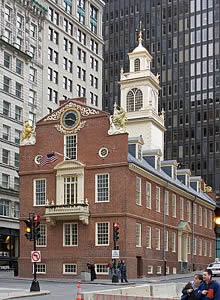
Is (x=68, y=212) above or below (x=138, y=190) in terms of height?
below

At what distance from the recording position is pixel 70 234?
50.1 m

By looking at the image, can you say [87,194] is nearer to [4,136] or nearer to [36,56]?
[4,136]

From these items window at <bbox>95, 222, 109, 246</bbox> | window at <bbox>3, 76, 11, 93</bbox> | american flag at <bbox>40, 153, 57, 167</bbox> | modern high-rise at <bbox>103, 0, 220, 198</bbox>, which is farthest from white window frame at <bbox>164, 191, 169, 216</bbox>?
modern high-rise at <bbox>103, 0, 220, 198</bbox>

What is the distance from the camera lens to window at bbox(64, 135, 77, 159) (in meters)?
50.6

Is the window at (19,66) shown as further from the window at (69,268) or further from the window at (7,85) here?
the window at (69,268)

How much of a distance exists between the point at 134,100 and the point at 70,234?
20.0m

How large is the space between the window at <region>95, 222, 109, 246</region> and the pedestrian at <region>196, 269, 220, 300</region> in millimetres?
35160

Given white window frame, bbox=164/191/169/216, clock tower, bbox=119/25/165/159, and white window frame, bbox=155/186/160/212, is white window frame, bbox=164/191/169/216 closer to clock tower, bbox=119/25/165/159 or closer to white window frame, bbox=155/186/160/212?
white window frame, bbox=155/186/160/212

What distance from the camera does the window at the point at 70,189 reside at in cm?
4997

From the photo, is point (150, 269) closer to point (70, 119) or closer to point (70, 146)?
point (70, 146)

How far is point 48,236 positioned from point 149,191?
9430mm

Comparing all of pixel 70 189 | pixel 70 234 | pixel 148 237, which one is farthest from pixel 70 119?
pixel 148 237

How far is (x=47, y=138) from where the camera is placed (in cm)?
5175

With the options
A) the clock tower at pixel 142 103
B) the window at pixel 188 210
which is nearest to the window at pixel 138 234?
the clock tower at pixel 142 103
